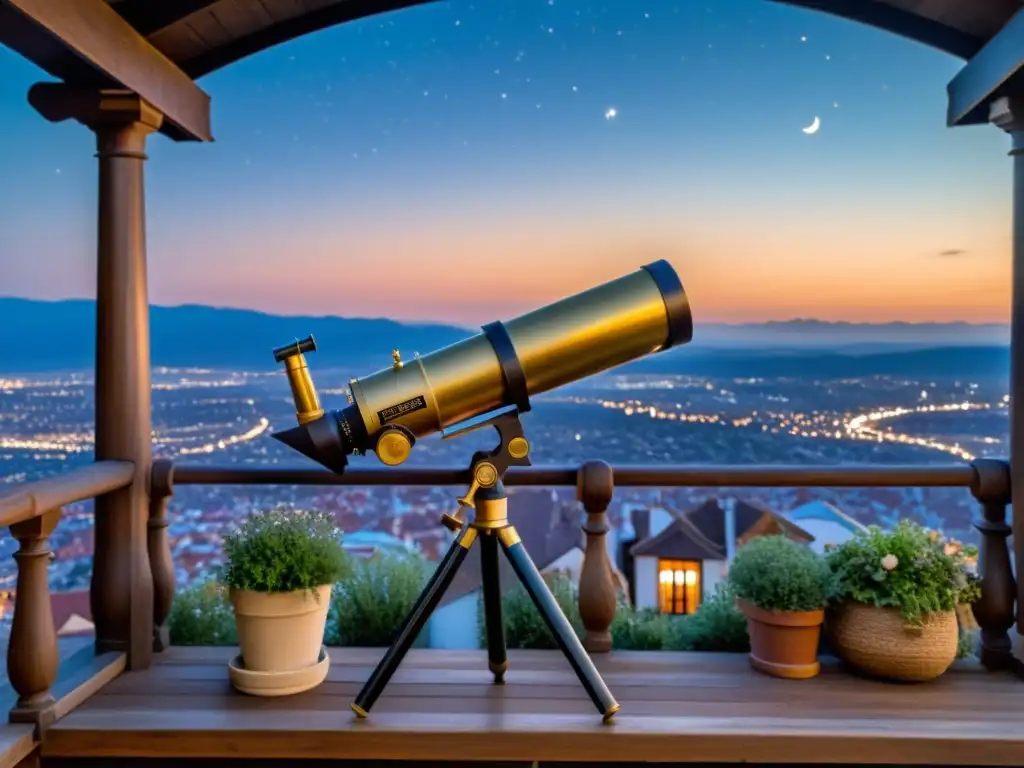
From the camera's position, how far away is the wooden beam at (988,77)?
2252 millimetres

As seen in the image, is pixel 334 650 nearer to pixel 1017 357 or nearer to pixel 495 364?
pixel 495 364

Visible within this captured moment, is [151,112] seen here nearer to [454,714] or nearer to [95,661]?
[95,661]

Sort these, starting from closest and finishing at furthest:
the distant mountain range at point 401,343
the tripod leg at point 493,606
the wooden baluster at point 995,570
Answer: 1. the tripod leg at point 493,606
2. the wooden baluster at point 995,570
3. the distant mountain range at point 401,343

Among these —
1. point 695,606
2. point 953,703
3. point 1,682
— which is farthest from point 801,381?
point 1,682

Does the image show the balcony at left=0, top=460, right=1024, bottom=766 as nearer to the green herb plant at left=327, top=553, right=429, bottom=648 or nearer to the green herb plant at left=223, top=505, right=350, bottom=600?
the green herb plant at left=327, top=553, right=429, bottom=648

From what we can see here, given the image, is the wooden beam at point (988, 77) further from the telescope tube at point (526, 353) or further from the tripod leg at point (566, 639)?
the tripod leg at point (566, 639)

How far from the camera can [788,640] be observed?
2.46 m

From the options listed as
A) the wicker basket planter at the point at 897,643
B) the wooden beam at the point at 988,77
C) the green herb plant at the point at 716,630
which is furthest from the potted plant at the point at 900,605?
the wooden beam at the point at 988,77

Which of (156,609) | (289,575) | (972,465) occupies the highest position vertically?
(972,465)

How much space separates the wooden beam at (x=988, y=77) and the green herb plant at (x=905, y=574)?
1.33 metres

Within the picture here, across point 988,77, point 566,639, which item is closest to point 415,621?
point 566,639

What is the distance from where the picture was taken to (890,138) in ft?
10.8

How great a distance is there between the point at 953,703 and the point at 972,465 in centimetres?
75

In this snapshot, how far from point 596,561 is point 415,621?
2.42 feet
